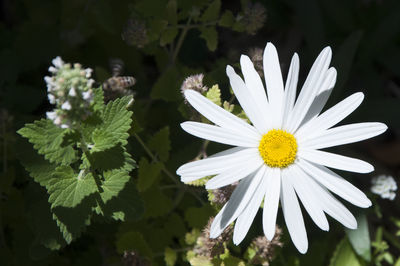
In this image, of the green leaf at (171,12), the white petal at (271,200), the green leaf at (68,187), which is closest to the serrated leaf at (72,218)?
the green leaf at (68,187)

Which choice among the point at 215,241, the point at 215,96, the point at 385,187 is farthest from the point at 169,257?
the point at 385,187

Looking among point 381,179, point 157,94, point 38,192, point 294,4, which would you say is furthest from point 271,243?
point 294,4

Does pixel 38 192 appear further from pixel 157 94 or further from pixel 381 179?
pixel 381 179

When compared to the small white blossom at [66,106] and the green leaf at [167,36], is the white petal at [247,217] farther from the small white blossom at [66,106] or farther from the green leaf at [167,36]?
the green leaf at [167,36]

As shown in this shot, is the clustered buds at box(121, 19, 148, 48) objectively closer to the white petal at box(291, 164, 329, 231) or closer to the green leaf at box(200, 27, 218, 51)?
the green leaf at box(200, 27, 218, 51)

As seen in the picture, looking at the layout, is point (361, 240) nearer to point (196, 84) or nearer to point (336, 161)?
point (336, 161)

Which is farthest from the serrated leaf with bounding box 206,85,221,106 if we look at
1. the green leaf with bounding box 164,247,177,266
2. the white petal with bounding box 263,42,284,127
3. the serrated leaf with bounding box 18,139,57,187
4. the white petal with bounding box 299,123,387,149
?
the green leaf with bounding box 164,247,177,266

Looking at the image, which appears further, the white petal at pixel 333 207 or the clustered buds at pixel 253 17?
the clustered buds at pixel 253 17
